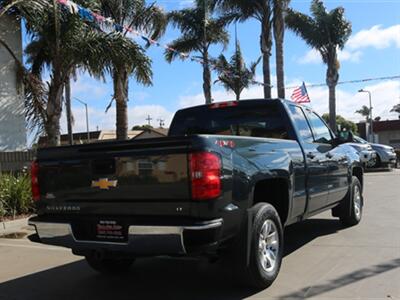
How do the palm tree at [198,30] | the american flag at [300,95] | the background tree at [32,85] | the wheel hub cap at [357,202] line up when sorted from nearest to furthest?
the wheel hub cap at [357,202] → the background tree at [32,85] → the palm tree at [198,30] → the american flag at [300,95]

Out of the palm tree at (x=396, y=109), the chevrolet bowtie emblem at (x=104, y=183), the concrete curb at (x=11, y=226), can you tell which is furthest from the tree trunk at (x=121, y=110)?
the palm tree at (x=396, y=109)

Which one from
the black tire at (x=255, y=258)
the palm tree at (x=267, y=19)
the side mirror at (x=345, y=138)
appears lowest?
the black tire at (x=255, y=258)

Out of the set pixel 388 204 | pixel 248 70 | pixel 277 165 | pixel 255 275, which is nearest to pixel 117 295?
pixel 255 275

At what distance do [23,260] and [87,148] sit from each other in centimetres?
306

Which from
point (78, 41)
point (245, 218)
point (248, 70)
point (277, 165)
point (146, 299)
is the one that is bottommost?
point (146, 299)

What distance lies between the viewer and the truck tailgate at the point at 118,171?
4.74m

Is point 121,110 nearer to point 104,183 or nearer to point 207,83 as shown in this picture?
point 207,83

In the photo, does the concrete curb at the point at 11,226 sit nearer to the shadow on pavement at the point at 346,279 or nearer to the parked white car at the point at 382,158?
the shadow on pavement at the point at 346,279

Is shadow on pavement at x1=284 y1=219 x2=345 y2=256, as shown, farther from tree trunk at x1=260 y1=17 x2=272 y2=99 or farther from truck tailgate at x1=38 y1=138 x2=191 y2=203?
tree trunk at x1=260 y1=17 x2=272 y2=99

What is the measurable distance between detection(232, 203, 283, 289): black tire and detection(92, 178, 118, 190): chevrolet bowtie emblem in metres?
1.32

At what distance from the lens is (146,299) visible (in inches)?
212

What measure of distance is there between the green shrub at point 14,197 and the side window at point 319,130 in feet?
21.4

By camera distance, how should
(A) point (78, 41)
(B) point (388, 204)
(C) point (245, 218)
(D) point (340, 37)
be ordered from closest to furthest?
1. (C) point (245, 218)
2. (B) point (388, 204)
3. (A) point (78, 41)
4. (D) point (340, 37)

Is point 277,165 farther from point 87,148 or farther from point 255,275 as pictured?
point 87,148
